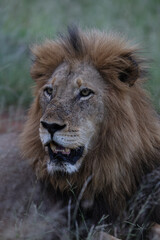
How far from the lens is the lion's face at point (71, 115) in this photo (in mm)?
3516

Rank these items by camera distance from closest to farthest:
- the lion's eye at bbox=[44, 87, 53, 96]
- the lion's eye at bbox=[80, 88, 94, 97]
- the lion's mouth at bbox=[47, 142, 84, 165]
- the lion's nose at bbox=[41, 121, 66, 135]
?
the lion's nose at bbox=[41, 121, 66, 135]
the lion's mouth at bbox=[47, 142, 84, 165]
the lion's eye at bbox=[80, 88, 94, 97]
the lion's eye at bbox=[44, 87, 53, 96]

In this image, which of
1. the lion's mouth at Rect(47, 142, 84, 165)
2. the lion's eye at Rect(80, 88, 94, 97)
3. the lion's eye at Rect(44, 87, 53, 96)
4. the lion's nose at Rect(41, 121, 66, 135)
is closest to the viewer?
the lion's nose at Rect(41, 121, 66, 135)

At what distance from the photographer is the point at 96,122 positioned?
3.71 meters

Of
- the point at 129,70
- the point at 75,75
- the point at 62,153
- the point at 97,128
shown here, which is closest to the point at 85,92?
Result: the point at 75,75

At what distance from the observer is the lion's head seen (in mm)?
3627

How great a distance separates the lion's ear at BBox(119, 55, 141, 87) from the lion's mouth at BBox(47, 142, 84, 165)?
2.11ft

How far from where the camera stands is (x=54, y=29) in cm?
909

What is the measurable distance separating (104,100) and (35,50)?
0.83 metres

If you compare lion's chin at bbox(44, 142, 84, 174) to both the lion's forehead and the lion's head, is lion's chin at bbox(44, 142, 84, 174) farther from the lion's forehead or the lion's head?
the lion's forehead

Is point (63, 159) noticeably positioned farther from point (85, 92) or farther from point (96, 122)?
point (85, 92)

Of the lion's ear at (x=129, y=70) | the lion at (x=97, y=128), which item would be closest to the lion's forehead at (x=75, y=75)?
the lion at (x=97, y=128)

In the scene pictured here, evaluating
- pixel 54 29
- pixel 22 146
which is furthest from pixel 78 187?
pixel 54 29

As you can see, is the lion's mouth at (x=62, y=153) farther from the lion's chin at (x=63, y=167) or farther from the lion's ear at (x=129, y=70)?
the lion's ear at (x=129, y=70)

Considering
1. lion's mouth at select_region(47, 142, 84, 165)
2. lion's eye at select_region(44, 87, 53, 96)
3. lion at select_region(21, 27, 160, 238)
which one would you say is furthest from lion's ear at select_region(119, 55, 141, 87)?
lion's mouth at select_region(47, 142, 84, 165)
